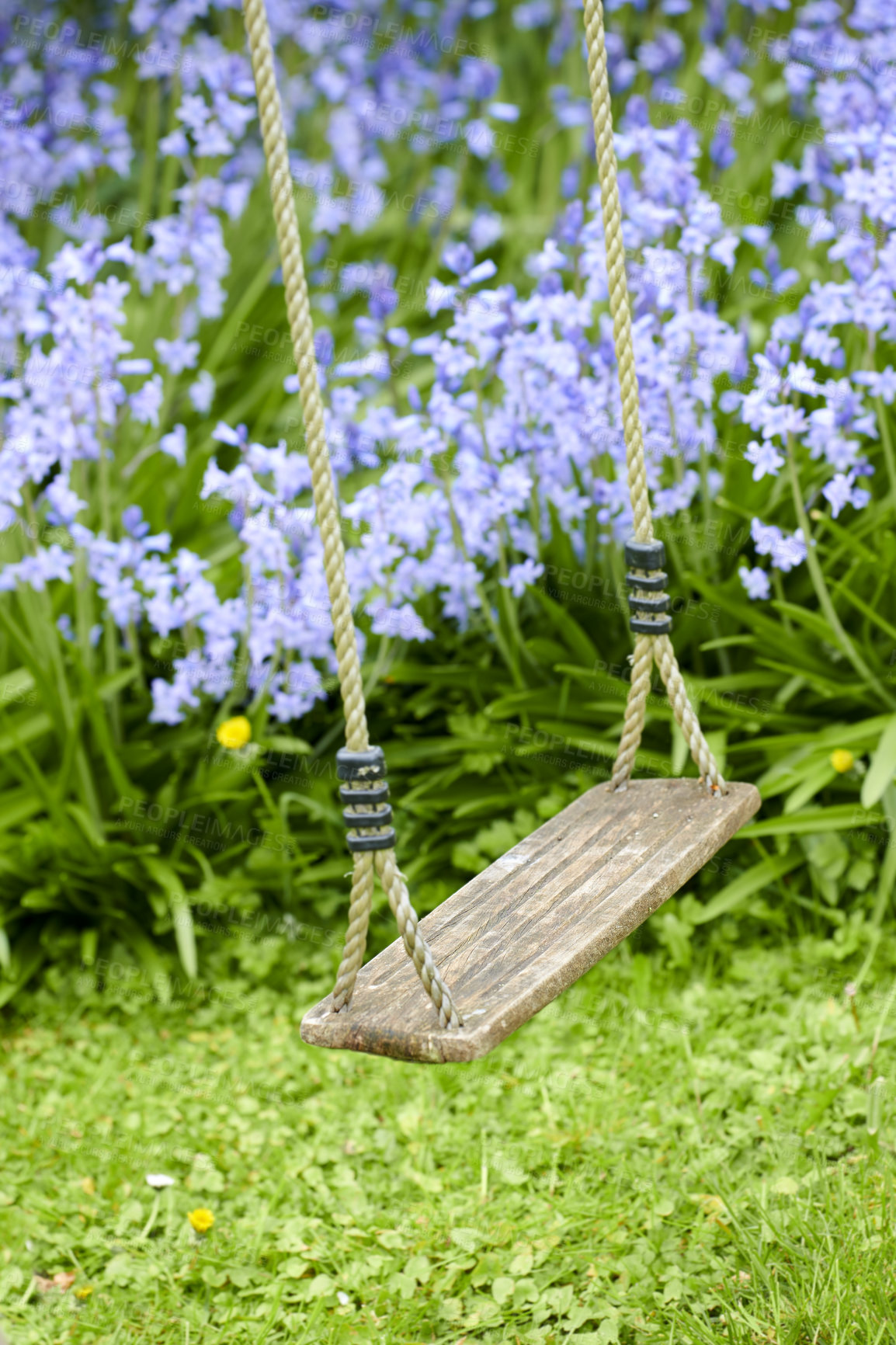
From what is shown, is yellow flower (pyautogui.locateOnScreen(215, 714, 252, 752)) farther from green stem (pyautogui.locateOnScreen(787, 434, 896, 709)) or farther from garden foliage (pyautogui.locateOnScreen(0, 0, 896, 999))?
green stem (pyautogui.locateOnScreen(787, 434, 896, 709))

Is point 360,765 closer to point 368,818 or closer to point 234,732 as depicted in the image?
point 368,818

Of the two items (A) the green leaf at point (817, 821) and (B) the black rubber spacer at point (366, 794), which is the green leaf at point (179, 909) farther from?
(B) the black rubber spacer at point (366, 794)

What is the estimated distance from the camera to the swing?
1615 mm

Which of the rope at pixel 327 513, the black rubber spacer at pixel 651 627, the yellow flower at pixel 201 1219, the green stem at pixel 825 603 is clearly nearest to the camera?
the rope at pixel 327 513

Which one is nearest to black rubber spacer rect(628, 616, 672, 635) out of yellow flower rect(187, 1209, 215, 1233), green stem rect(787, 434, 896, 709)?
green stem rect(787, 434, 896, 709)

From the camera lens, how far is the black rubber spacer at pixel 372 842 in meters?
1.62

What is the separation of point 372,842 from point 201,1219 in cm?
122

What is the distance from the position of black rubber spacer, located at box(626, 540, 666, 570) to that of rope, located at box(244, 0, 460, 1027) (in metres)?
0.70

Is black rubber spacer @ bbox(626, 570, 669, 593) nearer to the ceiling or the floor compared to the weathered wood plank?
nearer to the ceiling

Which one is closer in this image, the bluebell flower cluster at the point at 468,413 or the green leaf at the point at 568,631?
the bluebell flower cluster at the point at 468,413

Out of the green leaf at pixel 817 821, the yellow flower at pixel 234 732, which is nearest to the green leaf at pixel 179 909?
the yellow flower at pixel 234 732

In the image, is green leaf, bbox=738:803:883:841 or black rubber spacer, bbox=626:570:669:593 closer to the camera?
black rubber spacer, bbox=626:570:669:593

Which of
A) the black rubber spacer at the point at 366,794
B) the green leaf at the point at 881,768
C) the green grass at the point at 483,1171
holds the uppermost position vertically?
the black rubber spacer at the point at 366,794

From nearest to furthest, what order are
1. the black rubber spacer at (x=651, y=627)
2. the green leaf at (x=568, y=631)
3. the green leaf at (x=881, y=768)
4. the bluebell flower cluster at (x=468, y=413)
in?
the black rubber spacer at (x=651, y=627) → the green leaf at (x=881, y=768) → the bluebell flower cluster at (x=468, y=413) → the green leaf at (x=568, y=631)
